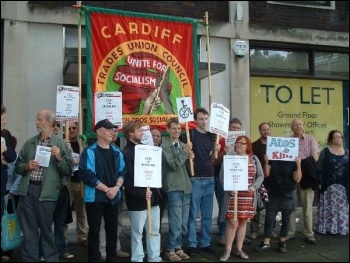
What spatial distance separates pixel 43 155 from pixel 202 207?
92.9 inches

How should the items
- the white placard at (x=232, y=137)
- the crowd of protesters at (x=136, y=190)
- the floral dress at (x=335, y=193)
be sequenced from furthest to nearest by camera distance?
the floral dress at (x=335, y=193) → the white placard at (x=232, y=137) → the crowd of protesters at (x=136, y=190)

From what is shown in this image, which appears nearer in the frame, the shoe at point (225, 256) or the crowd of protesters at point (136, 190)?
the crowd of protesters at point (136, 190)

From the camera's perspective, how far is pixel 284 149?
6.81 metres

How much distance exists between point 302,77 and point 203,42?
2532 millimetres

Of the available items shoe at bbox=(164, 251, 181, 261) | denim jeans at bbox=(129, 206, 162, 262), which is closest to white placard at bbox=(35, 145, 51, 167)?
denim jeans at bbox=(129, 206, 162, 262)

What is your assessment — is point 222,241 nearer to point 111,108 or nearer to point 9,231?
point 111,108

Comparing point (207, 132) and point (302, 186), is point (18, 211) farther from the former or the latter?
point (302, 186)

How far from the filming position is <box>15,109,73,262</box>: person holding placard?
583cm

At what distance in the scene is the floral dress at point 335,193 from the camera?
25.8 feet

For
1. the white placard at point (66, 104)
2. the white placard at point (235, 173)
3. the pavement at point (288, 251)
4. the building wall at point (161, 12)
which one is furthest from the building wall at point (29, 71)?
the white placard at point (235, 173)

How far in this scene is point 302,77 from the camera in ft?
35.4

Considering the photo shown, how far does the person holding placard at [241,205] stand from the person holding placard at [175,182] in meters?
0.56

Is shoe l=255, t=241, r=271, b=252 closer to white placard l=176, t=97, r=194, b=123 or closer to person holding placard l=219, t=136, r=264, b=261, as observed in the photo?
person holding placard l=219, t=136, r=264, b=261

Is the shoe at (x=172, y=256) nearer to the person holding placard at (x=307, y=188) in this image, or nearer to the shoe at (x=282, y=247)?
the shoe at (x=282, y=247)
